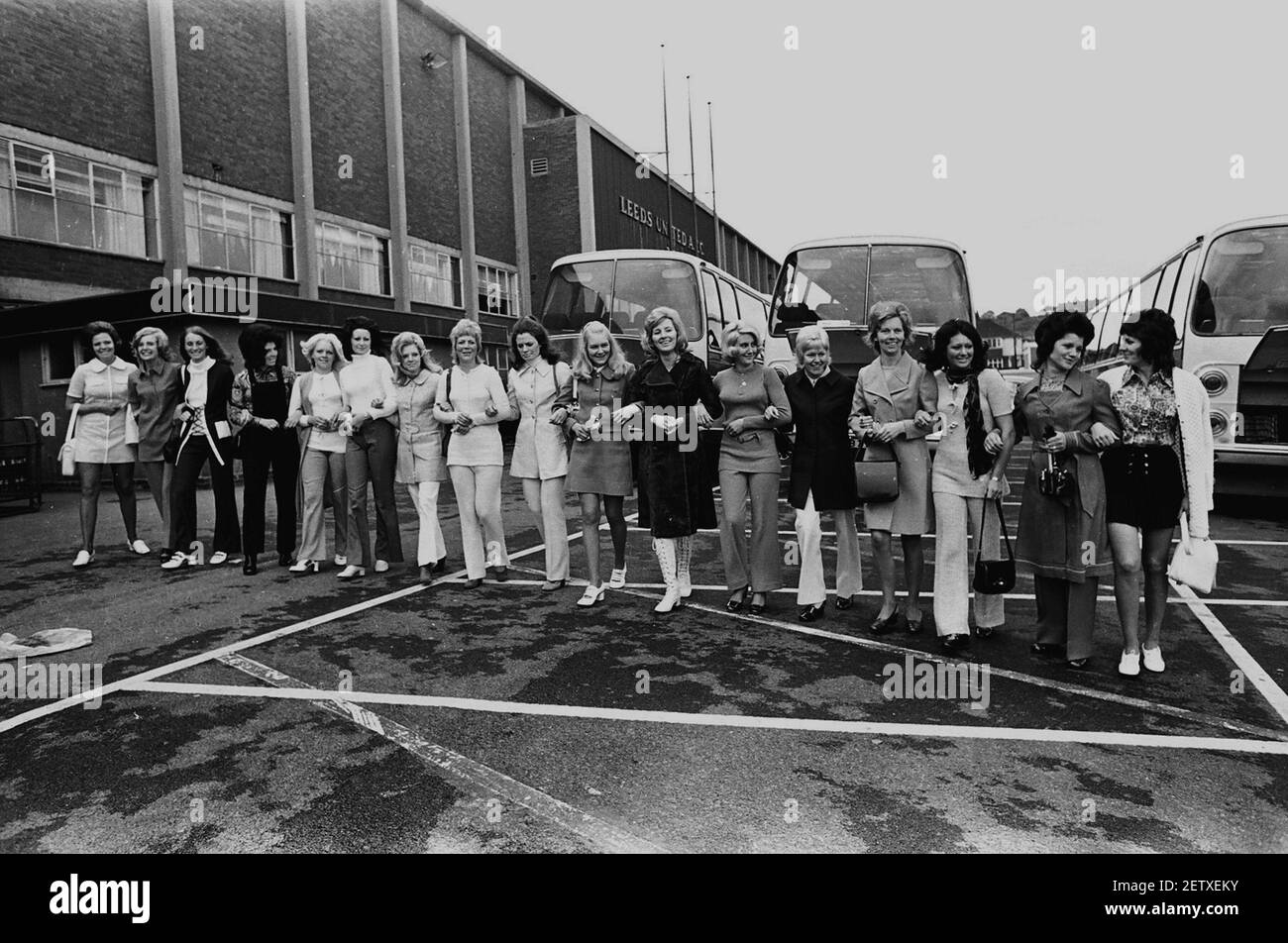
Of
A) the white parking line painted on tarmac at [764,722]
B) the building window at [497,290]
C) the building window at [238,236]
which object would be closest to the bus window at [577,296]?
the white parking line painted on tarmac at [764,722]

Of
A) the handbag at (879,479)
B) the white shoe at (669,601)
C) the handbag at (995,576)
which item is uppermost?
the handbag at (879,479)

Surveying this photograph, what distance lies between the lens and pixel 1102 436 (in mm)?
4609

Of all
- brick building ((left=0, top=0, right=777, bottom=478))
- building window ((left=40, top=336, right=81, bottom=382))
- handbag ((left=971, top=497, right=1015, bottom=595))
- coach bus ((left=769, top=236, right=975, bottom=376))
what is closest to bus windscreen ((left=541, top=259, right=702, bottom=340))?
coach bus ((left=769, top=236, right=975, bottom=376))

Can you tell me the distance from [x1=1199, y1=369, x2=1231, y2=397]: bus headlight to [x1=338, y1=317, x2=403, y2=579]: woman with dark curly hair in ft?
27.1

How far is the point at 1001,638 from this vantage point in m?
5.33

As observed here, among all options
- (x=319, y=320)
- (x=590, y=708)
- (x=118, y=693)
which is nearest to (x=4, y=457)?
(x=319, y=320)

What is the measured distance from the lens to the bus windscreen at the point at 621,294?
39.3 ft

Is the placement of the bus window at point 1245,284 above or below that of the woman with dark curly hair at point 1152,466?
above

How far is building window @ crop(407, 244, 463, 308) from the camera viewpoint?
2859 centimetres

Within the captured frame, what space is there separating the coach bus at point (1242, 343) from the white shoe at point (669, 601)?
245 inches

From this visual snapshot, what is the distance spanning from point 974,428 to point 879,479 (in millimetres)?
622

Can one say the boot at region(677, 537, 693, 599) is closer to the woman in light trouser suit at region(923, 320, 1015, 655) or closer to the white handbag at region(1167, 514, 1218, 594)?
the woman in light trouser suit at region(923, 320, 1015, 655)

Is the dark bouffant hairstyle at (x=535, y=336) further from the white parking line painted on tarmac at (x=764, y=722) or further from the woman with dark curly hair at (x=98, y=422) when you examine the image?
the woman with dark curly hair at (x=98, y=422)

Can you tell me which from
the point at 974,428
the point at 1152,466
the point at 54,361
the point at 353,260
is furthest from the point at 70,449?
the point at 353,260
